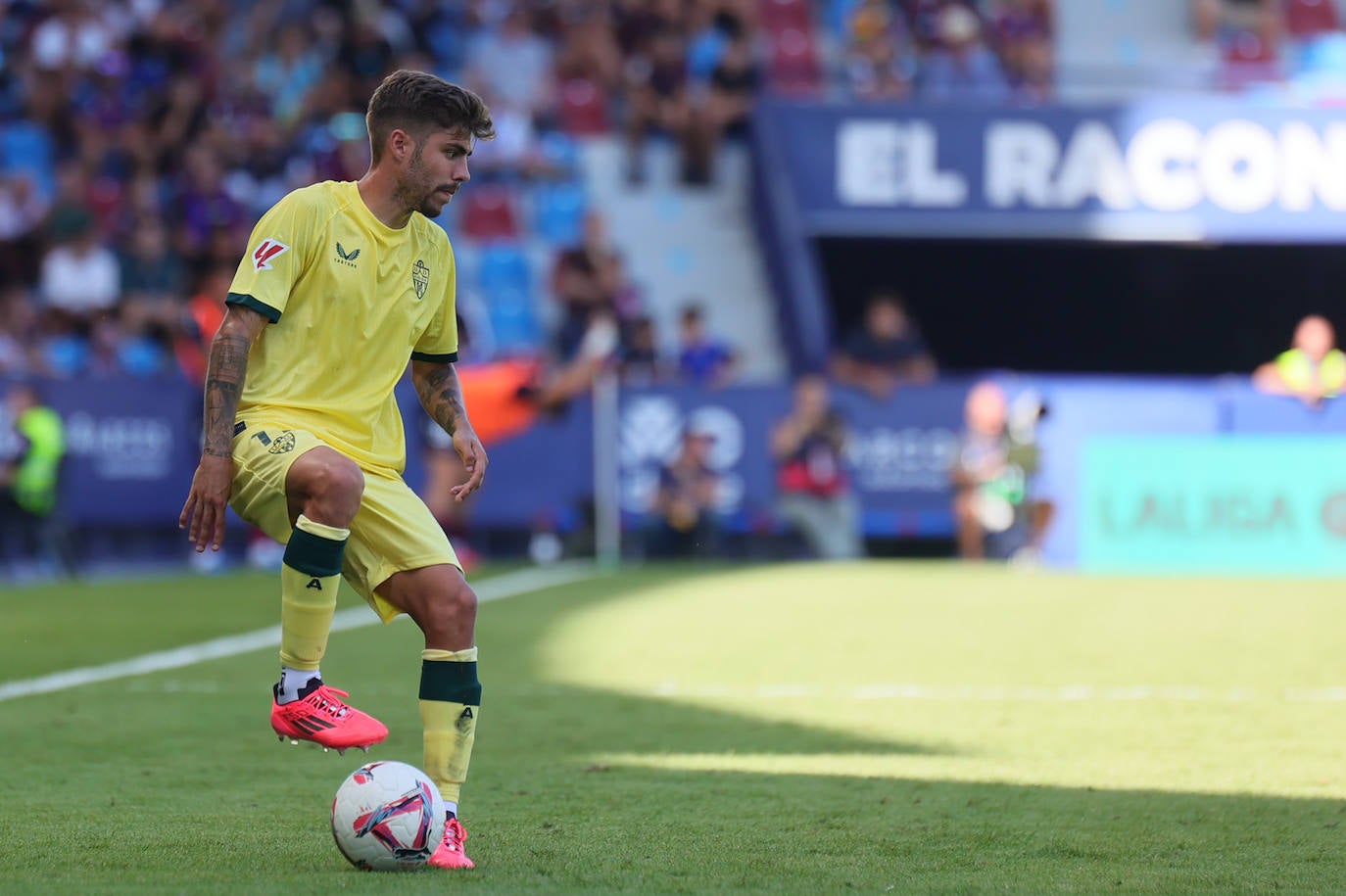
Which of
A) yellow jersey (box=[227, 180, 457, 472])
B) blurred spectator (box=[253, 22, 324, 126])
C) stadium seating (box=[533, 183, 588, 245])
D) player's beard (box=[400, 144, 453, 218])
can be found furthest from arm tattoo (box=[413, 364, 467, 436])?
blurred spectator (box=[253, 22, 324, 126])

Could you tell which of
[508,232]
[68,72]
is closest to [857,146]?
[508,232]

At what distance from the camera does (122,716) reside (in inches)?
312

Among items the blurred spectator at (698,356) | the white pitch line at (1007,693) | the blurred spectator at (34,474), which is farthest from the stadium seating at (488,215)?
the white pitch line at (1007,693)

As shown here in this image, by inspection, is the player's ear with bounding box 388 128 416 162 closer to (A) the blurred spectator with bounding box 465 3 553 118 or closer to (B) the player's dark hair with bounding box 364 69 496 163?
(B) the player's dark hair with bounding box 364 69 496 163

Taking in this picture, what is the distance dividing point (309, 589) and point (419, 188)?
1.10 m

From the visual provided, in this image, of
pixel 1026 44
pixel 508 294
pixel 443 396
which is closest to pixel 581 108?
pixel 508 294

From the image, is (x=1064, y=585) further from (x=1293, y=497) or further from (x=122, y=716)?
(x=122, y=716)

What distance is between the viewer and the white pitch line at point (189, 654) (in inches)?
356

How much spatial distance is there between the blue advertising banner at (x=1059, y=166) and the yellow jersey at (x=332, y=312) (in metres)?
15.2

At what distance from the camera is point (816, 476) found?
54.9ft

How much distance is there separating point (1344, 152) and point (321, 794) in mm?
16997

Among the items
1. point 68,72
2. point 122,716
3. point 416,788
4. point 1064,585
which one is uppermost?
point 68,72

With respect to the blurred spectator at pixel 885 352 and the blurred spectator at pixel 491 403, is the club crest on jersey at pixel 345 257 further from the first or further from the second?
the blurred spectator at pixel 885 352

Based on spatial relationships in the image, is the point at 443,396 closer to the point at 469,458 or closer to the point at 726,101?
the point at 469,458
